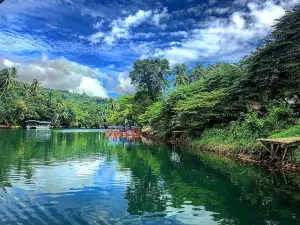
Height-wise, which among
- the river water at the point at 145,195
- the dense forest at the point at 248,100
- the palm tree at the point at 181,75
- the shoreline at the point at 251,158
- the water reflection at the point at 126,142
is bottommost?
the river water at the point at 145,195

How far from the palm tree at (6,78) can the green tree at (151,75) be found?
47.3 metres

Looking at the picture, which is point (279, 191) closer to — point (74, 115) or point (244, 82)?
point (244, 82)

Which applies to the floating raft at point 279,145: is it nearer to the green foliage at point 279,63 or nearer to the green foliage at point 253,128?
the green foliage at point 253,128

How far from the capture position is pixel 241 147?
24.4 metres

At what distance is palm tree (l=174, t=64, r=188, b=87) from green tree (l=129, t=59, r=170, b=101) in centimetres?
1830

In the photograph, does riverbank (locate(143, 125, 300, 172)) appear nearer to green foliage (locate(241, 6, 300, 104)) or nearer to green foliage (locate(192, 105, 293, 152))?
green foliage (locate(192, 105, 293, 152))

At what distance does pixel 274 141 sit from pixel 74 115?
117 metres

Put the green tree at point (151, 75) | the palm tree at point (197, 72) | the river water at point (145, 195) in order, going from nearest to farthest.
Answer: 1. the river water at point (145, 195)
2. the green tree at point (151, 75)
3. the palm tree at point (197, 72)

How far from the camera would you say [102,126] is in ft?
471

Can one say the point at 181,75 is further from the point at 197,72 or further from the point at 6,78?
the point at 6,78

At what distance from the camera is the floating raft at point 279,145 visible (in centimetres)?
1767

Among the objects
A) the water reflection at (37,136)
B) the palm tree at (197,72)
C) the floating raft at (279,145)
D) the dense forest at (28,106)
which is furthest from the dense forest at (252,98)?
the dense forest at (28,106)

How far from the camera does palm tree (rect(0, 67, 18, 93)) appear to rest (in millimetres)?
93875

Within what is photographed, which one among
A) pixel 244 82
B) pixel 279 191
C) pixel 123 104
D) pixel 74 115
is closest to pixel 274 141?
pixel 279 191
